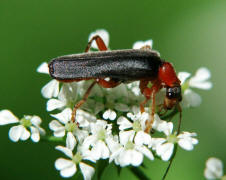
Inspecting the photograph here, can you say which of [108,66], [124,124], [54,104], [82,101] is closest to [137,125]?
[124,124]

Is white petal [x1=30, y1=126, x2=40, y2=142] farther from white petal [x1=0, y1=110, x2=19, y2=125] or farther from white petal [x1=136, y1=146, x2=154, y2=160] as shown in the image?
white petal [x1=136, y1=146, x2=154, y2=160]

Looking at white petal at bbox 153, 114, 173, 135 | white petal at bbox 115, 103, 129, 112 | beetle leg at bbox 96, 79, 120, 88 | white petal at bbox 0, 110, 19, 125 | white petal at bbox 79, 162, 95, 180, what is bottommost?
white petal at bbox 79, 162, 95, 180

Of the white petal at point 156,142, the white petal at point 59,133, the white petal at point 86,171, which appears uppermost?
the white petal at point 59,133

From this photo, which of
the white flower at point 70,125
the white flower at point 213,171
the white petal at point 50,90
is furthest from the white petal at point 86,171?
the white flower at point 213,171

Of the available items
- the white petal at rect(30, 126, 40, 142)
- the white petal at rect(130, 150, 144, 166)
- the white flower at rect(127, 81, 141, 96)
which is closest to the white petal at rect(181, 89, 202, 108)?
the white flower at rect(127, 81, 141, 96)

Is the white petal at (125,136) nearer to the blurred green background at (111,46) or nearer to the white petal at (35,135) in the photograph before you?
the white petal at (35,135)
